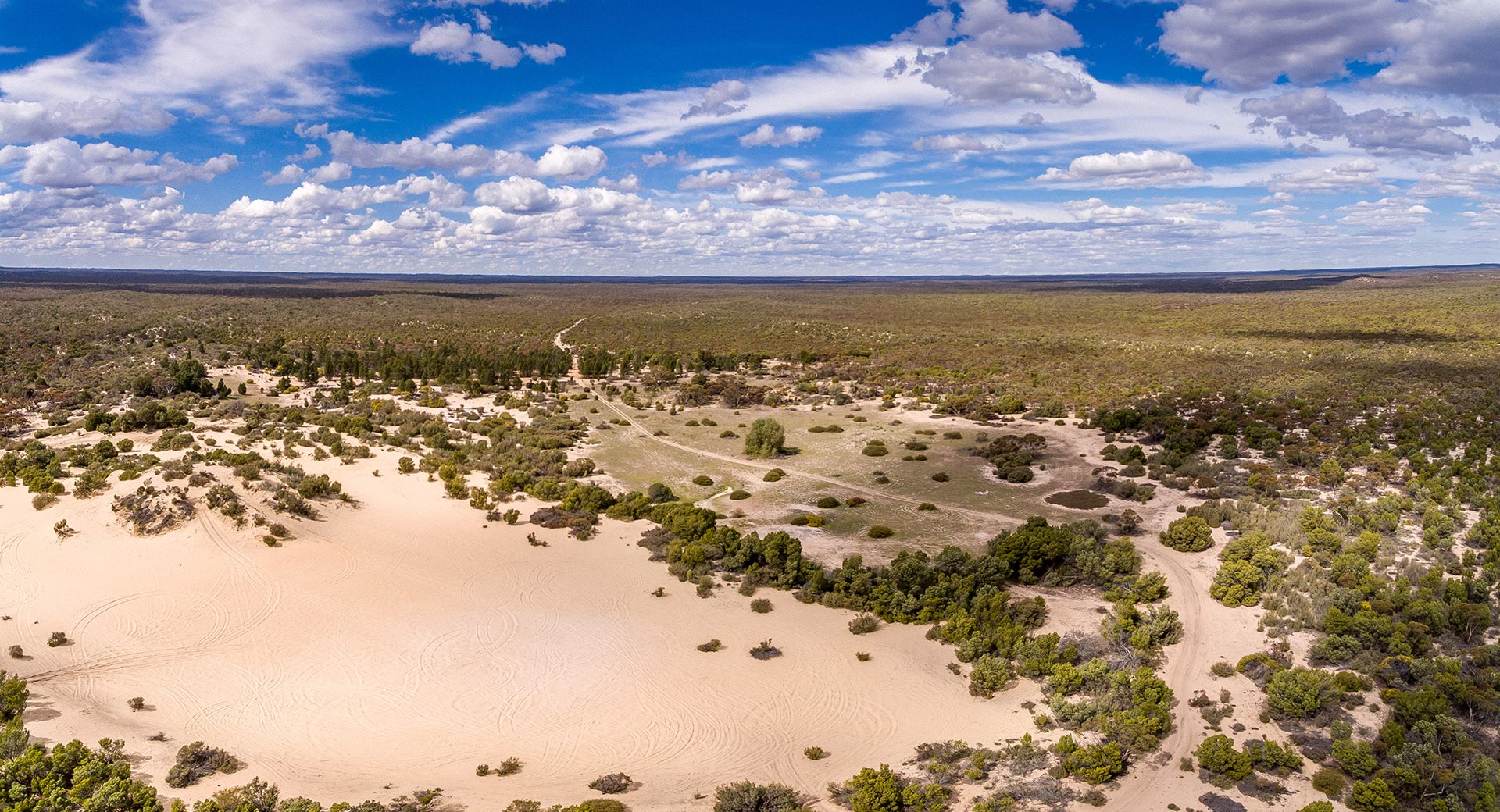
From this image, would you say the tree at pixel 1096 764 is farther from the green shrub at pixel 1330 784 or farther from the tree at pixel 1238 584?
the tree at pixel 1238 584

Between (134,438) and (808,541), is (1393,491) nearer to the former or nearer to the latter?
(808,541)

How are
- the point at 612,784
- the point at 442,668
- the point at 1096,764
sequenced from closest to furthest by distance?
1. the point at 1096,764
2. the point at 612,784
3. the point at 442,668

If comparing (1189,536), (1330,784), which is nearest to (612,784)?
(1330,784)

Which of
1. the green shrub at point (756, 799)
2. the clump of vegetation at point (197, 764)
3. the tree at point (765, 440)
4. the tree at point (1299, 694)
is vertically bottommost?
the green shrub at point (756, 799)

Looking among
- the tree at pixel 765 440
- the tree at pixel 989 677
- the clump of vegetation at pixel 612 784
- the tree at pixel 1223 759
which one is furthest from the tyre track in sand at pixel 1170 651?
the clump of vegetation at pixel 612 784

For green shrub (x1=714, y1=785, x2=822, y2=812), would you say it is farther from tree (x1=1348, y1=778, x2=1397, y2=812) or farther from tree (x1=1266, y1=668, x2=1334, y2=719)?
tree (x1=1266, y1=668, x2=1334, y2=719)

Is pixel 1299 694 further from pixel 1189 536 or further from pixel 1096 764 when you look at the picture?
pixel 1189 536
